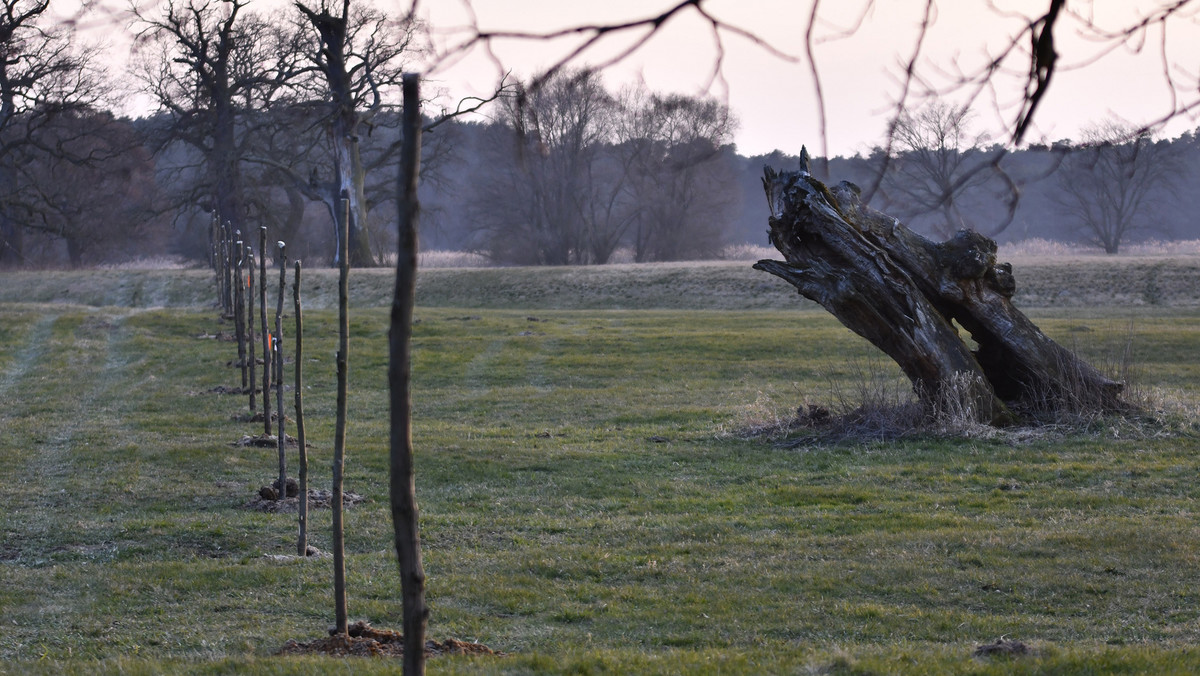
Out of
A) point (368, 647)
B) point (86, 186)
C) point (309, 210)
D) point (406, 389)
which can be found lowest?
point (368, 647)

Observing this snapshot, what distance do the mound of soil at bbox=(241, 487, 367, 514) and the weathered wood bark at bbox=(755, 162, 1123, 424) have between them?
5.42 metres

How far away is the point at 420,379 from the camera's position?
19.5 m

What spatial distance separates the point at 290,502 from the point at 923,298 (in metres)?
7.17

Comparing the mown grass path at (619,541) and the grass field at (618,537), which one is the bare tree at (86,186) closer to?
the grass field at (618,537)

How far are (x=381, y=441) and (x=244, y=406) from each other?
4053 mm

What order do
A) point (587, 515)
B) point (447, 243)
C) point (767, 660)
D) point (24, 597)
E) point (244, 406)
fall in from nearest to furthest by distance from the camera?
point (767, 660), point (24, 597), point (587, 515), point (244, 406), point (447, 243)

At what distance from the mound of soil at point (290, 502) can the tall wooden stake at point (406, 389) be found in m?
5.93

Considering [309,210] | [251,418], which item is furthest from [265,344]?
[309,210]

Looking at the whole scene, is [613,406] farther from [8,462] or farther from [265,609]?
[265,609]

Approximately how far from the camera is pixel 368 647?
498 cm

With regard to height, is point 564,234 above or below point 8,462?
above

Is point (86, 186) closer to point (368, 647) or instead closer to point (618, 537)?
point (618, 537)

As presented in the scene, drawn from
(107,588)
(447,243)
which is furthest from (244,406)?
(447,243)

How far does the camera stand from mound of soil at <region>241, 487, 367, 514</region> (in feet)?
29.1
